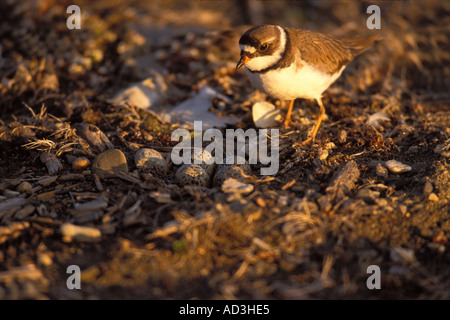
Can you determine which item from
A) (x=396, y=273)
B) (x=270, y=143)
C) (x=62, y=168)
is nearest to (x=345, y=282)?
(x=396, y=273)

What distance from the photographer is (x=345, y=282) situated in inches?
121

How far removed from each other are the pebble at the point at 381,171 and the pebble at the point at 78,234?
2.83m

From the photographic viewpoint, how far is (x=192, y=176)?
404 centimetres

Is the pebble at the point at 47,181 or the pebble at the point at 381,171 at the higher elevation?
the pebble at the point at 381,171

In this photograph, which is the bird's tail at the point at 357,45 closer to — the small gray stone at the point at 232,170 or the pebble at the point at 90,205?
the small gray stone at the point at 232,170

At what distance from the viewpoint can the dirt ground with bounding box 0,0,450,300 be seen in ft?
10.1

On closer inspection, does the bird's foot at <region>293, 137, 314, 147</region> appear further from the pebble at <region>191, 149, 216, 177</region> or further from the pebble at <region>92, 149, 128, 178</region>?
the pebble at <region>92, 149, 128, 178</region>

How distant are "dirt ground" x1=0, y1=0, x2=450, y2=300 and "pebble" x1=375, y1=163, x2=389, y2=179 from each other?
1 centimetres

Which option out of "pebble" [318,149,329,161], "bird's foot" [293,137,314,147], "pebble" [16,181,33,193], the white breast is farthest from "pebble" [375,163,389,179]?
"pebble" [16,181,33,193]

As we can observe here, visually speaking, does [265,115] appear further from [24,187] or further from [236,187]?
[24,187]

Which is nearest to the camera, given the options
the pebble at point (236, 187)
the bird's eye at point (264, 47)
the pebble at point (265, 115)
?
the pebble at point (236, 187)

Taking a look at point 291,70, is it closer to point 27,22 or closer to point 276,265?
point 276,265

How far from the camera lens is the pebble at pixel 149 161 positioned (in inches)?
168

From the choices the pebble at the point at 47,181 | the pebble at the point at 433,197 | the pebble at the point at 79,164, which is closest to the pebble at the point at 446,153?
the pebble at the point at 433,197
